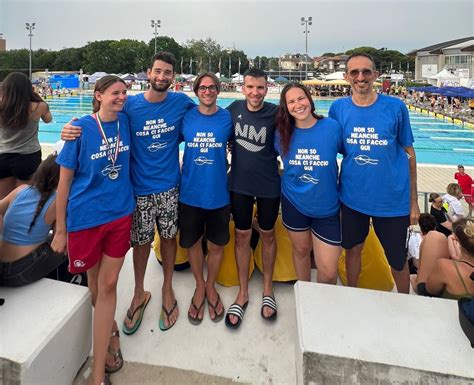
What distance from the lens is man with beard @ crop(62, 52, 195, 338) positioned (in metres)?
2.72

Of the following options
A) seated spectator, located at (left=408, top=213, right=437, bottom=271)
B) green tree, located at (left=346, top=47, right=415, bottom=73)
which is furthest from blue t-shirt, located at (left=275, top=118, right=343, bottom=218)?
green tree, located at (left=346, top=47, right=415, bottom=73)

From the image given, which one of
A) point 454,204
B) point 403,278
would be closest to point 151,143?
point 403,278

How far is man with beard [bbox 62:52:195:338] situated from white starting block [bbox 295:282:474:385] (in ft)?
3.98

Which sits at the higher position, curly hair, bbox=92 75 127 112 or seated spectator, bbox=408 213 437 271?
curly hair, bbox=92 75 127 112

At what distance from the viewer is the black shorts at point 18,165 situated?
353 centimetres

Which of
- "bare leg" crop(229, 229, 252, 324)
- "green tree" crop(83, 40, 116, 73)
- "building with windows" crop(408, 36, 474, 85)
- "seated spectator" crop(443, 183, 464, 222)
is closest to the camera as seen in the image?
"bare leg" crop(229, 229, 252, 324)

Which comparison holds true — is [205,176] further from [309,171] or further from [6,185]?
[6,185]

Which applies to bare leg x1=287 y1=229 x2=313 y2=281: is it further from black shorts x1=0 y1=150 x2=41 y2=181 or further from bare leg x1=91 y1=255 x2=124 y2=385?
black shorts x1=0 y1=150 x2=41 y2=181

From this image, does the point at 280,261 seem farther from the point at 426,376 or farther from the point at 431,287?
the point at 426,376

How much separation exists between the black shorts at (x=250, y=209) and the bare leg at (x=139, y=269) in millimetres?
755

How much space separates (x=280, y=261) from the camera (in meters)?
3.36

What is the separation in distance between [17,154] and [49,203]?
1393mm

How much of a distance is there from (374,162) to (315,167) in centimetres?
42

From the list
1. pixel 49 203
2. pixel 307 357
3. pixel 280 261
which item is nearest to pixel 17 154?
pixel 49 203
